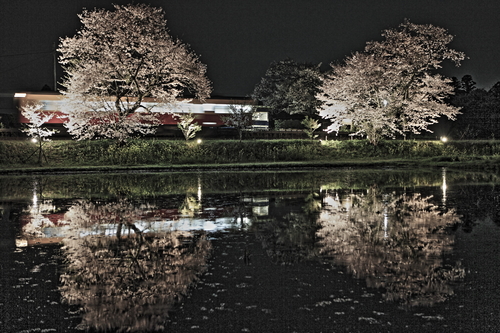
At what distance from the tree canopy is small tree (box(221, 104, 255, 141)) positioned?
42.2 feet

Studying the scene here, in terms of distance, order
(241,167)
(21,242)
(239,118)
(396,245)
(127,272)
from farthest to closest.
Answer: (239,118) < (241,167) < (21,242) < (396,245) < (127,272)

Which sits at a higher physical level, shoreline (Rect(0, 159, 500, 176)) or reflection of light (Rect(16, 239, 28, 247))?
shoreline (Rect(0, 159, 500, 176))

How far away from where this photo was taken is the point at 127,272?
7.62 metres

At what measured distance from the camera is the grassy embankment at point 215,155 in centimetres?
3572

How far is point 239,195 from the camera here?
17.7 meters

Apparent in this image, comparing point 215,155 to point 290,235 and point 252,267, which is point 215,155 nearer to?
point 290,235

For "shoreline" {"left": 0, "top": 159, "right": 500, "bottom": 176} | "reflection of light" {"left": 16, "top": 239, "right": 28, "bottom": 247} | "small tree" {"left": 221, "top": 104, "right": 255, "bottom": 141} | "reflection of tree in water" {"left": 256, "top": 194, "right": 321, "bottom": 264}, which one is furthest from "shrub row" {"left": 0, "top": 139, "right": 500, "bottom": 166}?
"reflection of light" {"left": 16, "top": 239, "right": 28, "bottom": 247}

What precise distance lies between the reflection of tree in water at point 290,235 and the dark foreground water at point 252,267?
0.03 metres

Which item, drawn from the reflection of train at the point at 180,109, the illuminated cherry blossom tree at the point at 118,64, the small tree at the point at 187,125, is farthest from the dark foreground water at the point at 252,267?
the reflection of train at the point at 180,109

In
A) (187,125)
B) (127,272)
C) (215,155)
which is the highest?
(187,125)

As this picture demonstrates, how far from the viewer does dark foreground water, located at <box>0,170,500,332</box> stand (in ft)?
18.8

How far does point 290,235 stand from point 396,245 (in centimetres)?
215

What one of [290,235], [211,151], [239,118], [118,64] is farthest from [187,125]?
[290,235]

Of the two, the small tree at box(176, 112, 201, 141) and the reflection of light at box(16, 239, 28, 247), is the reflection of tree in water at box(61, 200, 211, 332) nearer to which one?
the reflection of light at box(16, 239, 28, 247)
